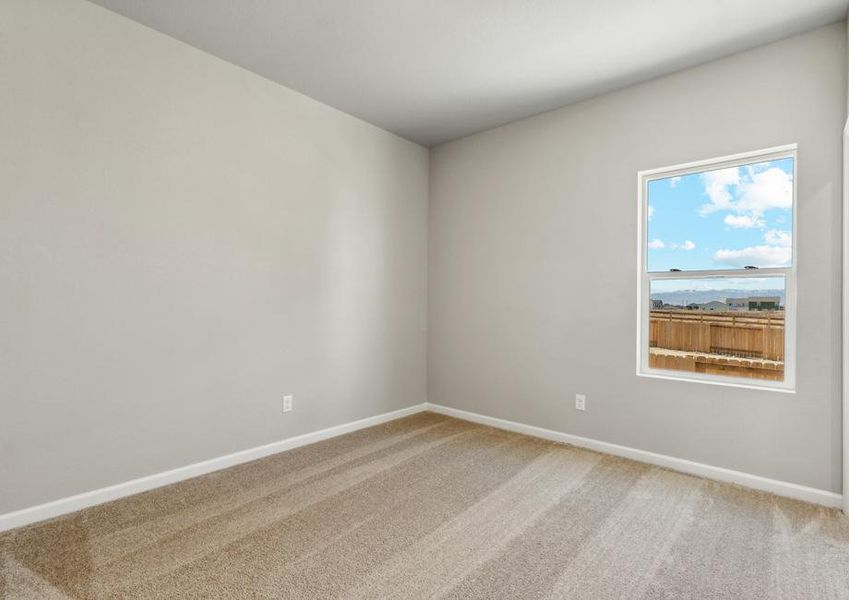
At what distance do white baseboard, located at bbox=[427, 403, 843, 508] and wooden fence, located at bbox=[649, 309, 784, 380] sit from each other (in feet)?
2.01

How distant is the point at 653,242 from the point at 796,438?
4.77ft

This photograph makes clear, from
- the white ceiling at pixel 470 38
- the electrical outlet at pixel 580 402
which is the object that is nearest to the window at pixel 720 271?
the electrical outlet at pixel 580 402

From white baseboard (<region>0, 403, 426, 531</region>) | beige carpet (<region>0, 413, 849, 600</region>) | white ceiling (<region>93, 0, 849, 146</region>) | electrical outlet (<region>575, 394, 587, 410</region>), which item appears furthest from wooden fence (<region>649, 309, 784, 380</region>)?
white baseboard (<region>0, 403, 426, 531</region>)

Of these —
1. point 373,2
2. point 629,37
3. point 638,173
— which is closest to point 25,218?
point 373,2

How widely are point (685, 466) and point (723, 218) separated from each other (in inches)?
64.9

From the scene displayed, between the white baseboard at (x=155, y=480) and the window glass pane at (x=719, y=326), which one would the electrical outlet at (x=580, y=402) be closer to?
the window glass pane at (x=719, y=326)

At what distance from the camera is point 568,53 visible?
9.18 ft

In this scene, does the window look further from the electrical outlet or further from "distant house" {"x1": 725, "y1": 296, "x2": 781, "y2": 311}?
the electrical outlet

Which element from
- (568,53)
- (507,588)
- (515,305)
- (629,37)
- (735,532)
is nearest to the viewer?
(507,588)

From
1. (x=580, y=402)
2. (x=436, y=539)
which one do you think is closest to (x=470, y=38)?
(x=580, y=402)

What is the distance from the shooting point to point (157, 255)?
2.68 metres

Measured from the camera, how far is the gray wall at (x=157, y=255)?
2242 mm

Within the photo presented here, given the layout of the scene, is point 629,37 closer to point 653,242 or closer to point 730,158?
point 730,158

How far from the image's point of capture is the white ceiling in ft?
7.82
